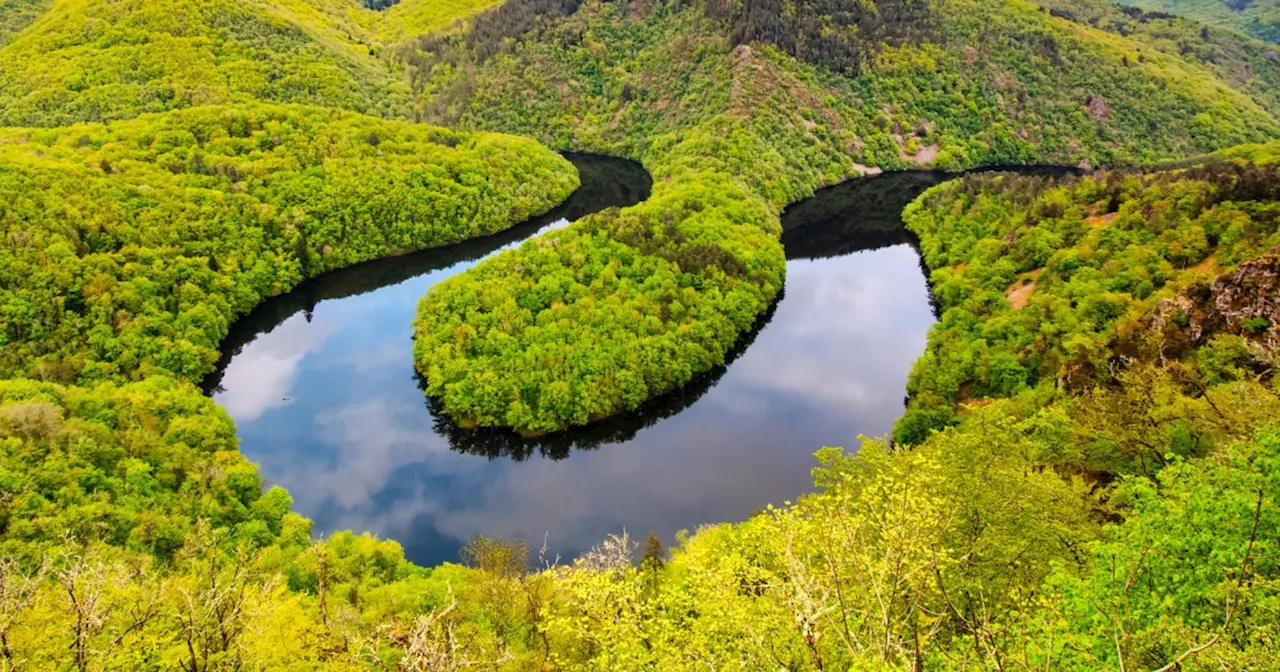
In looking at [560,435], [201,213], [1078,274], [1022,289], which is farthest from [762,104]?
[201,213]

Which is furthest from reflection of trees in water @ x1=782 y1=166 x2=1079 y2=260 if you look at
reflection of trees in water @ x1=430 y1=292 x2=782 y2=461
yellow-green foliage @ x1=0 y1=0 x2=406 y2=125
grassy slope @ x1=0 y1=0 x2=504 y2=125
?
yellow-green foliage @ x1=0 y1=0 x2=406 y2=125

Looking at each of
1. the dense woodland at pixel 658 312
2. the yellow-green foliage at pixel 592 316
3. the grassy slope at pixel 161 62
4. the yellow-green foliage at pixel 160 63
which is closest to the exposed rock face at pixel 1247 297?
the dense woodland at pixel 658 312

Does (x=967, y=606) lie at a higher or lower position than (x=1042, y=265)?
higher

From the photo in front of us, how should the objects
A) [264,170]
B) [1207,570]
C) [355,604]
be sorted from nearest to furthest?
[1207,570], [355,604], [264,170]

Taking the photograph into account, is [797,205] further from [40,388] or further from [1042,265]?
[40,388]

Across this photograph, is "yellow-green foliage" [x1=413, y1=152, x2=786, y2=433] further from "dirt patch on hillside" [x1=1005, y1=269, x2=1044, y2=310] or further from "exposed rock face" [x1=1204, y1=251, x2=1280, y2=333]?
"exposed rock face" [x1=1204, y1=251, x2=1280, y2=333]

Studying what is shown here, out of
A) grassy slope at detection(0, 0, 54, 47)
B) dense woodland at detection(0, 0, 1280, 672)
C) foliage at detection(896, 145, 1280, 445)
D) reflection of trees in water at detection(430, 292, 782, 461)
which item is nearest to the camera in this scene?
dense woodland at detection(0, 0, 1280, 672)

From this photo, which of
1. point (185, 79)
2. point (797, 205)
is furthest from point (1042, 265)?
point (185, 79)
